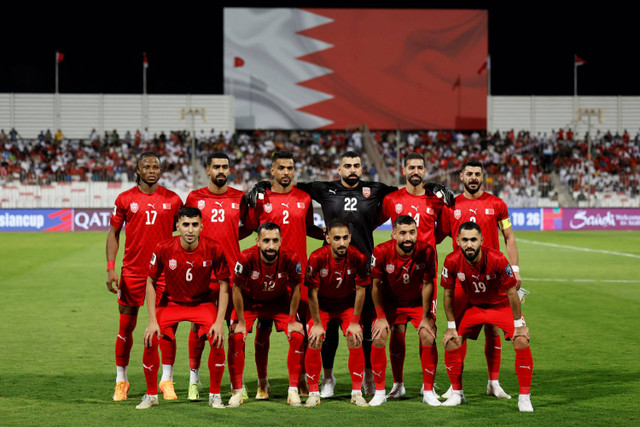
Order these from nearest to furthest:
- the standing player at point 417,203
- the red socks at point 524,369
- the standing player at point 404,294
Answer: the red socks at point 524,369, the standing player at point 404,294, the standing player at point 417,203

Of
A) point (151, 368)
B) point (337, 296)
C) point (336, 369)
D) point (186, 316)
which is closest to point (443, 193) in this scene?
point (337, 296)

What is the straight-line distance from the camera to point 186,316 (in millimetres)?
7246

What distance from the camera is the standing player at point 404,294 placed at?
23.9 ft

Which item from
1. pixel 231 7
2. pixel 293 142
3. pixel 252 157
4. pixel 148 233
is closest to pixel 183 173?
pixel 252 157

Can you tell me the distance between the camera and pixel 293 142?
47.2m

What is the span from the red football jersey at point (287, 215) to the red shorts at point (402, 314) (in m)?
1.00

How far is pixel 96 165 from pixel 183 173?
15.4 ft

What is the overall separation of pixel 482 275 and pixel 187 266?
2675 millimetres

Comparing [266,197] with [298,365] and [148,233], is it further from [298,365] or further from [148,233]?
[298,365]

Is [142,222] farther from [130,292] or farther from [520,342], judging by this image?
[520,342]

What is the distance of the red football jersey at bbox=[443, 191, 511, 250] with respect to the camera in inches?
323

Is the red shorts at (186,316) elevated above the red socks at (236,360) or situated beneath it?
elevated above

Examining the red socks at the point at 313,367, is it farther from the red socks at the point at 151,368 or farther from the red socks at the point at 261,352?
the red socks at the point at 151,368

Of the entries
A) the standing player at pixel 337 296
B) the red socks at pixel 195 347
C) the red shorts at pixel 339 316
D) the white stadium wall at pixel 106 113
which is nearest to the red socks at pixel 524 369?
the standing player at pixel 337 296
